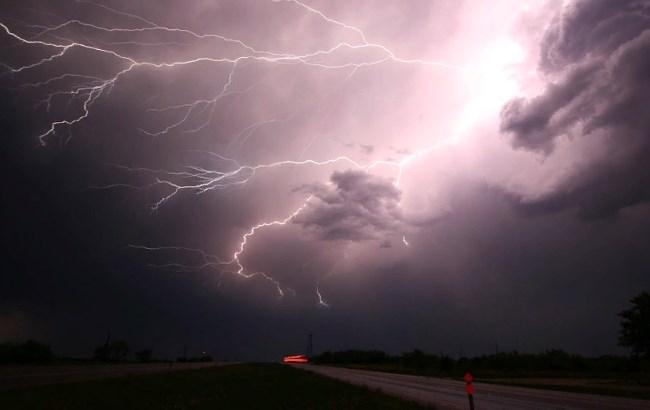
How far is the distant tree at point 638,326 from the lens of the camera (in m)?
37.5

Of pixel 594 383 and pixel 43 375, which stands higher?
pixel 594 383

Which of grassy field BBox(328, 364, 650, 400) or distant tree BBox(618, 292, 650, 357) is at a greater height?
distant tree BBox(618, 292, 650, 357)

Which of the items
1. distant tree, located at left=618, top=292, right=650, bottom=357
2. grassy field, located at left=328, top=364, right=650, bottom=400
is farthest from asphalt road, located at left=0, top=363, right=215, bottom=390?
distant tree, located at left=618, top=292, right=650, bottom=357

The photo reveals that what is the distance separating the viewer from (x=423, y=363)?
3273 inches

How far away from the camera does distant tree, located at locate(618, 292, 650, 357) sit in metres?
37.5

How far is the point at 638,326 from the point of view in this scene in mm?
38000

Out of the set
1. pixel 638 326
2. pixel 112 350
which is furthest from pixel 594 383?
pixel 112 350

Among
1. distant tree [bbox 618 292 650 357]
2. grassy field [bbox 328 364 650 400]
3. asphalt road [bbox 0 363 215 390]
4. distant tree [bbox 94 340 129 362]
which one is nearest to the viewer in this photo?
asphalt road [bbox 0 363 215 390]

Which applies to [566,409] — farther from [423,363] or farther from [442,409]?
[423,363]

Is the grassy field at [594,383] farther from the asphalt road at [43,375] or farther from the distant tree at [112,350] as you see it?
the distant tree at [112,350]

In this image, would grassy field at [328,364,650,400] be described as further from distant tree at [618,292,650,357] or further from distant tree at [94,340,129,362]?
distant tree at [94,340,129,362]

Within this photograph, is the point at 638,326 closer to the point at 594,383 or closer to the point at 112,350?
the point at 594,383

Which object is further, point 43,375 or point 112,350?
point 112,350

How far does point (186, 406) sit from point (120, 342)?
363 ft
